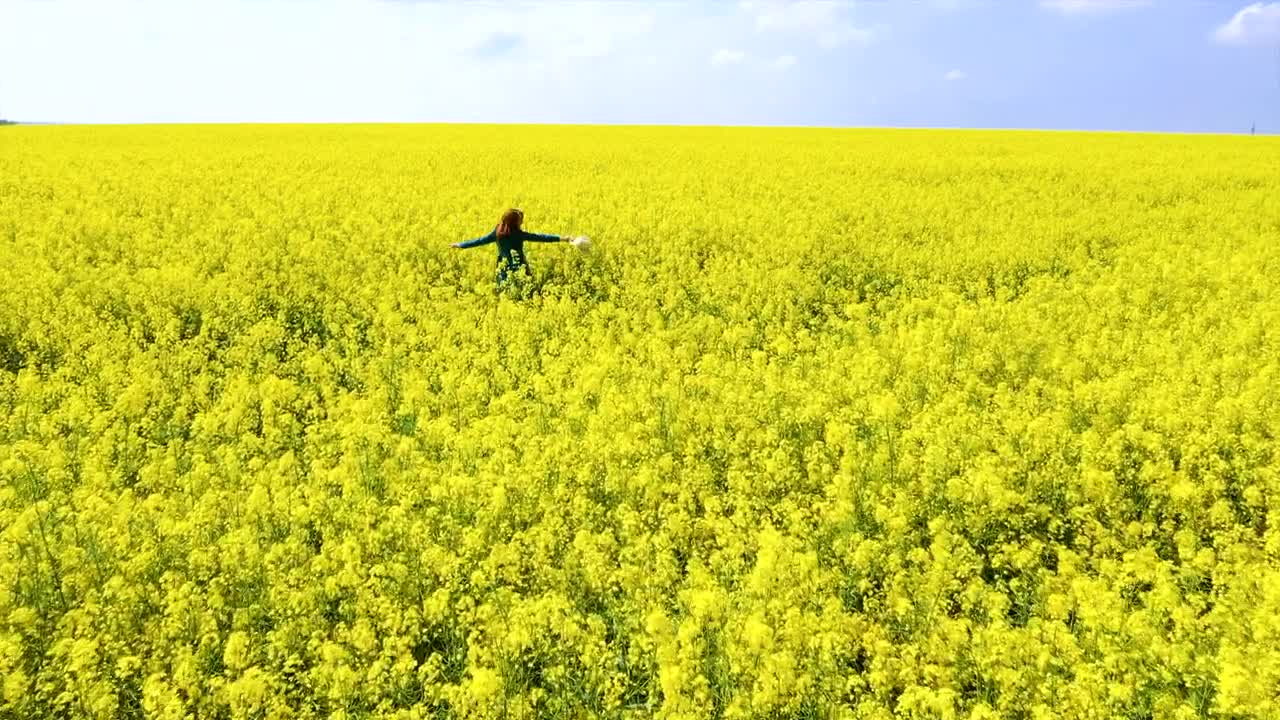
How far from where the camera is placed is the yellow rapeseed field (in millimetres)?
3510

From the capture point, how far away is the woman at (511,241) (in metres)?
9.23

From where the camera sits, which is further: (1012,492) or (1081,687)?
(1012,492)

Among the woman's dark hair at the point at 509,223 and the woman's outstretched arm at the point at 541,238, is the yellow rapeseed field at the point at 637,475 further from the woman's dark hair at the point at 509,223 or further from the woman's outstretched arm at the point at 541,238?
the woman's dark hair at the point at 509,223

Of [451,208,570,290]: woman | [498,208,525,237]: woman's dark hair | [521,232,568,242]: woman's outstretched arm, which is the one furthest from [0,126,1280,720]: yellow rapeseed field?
[498,208,525,237]: woman's dark hair

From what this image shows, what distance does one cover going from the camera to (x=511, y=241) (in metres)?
9.38

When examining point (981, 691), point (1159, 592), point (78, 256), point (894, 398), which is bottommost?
point (981, 691)

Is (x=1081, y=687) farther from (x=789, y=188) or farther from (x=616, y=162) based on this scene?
(x=616, y=162)

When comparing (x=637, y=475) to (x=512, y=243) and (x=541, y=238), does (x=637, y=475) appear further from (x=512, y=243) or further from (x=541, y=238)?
(x=512, y=243)

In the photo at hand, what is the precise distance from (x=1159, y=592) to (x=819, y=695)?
1861mm

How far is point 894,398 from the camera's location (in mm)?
6027

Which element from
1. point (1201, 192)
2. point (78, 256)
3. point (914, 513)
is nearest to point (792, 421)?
point (914, 513)

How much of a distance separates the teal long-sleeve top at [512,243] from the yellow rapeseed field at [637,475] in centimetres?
53

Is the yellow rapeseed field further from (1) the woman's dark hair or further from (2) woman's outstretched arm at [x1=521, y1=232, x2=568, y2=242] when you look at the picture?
(1) the woman's dark hair

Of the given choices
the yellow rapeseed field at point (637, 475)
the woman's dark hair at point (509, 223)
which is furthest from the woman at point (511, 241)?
the yellow rapeseed field at point (637, 475)
